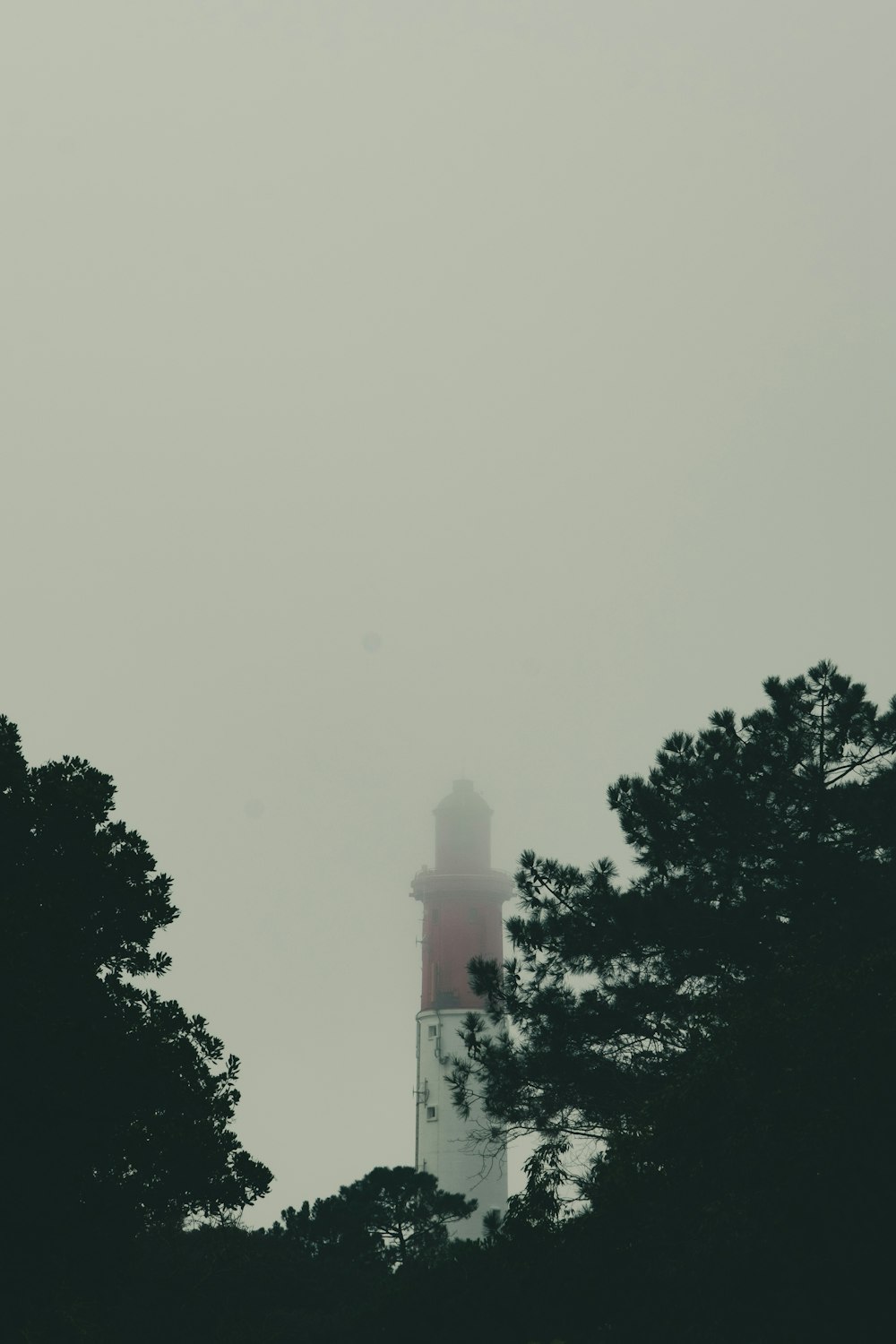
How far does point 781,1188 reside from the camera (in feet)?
59.4

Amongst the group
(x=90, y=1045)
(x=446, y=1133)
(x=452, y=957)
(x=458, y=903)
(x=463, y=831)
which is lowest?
(x=90, y=1045)

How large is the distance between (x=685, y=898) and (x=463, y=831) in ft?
174

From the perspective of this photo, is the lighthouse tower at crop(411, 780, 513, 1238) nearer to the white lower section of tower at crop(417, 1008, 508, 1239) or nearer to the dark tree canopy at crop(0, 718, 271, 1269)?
the white lower section of tower at crop(417, 1008, 508, 1239)

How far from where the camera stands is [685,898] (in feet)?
104

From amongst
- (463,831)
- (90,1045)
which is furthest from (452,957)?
(90,1045)

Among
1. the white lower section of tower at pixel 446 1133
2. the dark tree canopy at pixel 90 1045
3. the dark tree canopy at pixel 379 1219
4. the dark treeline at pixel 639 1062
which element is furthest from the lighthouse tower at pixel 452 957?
the dark tree canopy at pixel 90 1045

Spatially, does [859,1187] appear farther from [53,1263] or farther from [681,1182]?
[53,1263]

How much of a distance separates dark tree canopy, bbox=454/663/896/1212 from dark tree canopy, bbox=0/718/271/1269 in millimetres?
10511

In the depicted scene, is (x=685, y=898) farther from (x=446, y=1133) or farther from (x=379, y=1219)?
(x=446, y=1133)

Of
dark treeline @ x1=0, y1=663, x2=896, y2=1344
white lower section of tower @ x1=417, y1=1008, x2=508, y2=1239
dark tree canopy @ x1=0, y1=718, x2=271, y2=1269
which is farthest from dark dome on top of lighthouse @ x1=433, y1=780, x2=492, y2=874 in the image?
dark tree canopy @ x1=0, y1=718, x2=271, y2=1269

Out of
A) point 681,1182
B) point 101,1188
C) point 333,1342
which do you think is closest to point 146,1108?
point 101,1188

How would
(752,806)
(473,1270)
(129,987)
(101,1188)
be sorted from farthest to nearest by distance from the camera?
1. (473,1270)
2. (752,806)
3. (129,987)
4. (101,1188)

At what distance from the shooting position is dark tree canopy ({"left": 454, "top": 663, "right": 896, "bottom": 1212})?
30234 millimetres

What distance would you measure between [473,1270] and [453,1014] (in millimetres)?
42252
